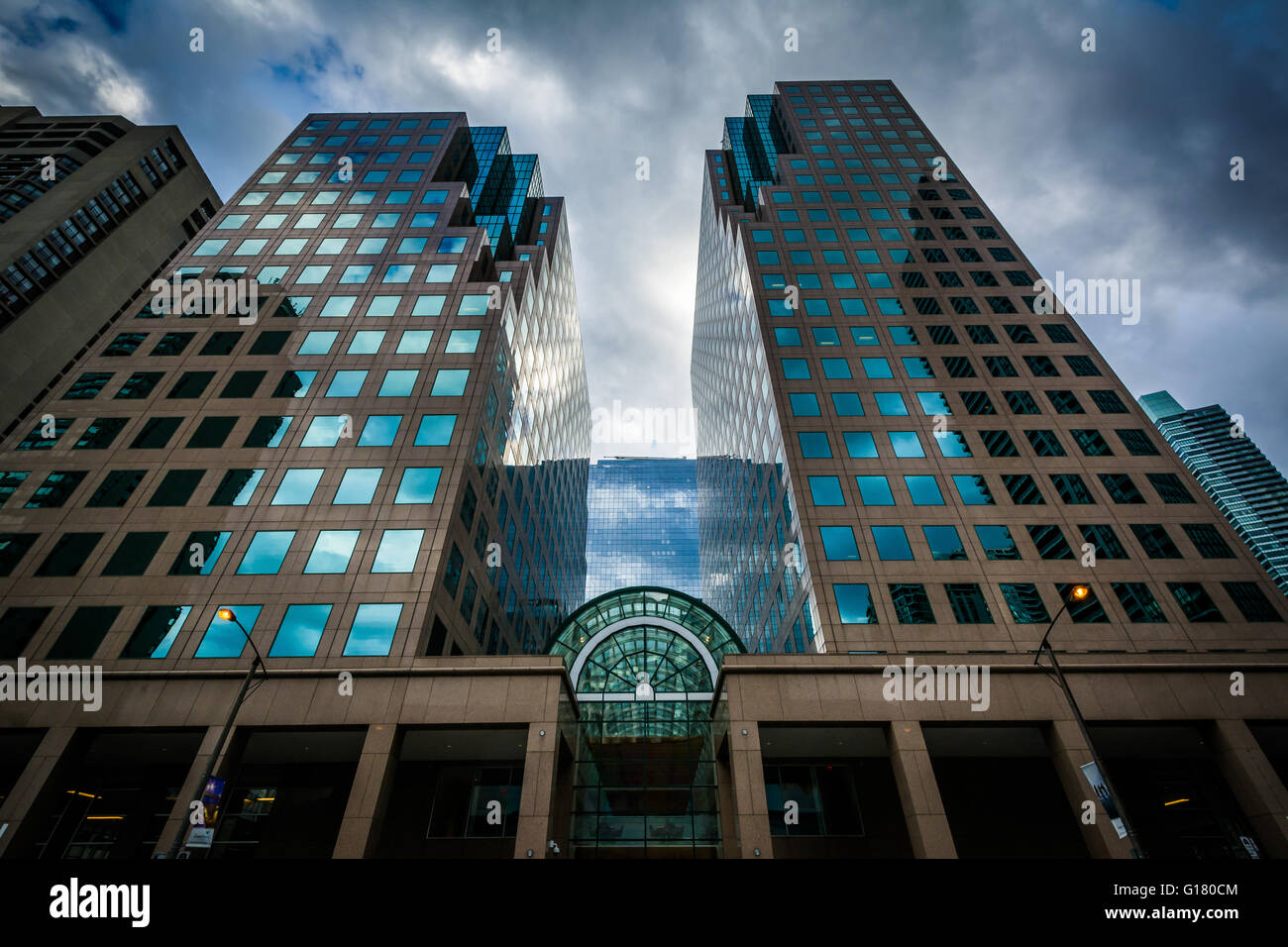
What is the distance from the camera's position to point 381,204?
46.3 metres

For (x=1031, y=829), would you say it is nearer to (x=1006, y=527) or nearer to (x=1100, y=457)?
(x=1006, y=527)

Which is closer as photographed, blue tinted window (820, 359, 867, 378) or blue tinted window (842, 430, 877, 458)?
blue tinted window (842, 430, 877, 458)

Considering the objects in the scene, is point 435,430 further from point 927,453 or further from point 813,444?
point 927,453

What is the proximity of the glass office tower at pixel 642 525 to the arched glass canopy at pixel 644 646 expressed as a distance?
276 feet

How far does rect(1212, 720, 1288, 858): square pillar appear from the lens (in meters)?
20.6

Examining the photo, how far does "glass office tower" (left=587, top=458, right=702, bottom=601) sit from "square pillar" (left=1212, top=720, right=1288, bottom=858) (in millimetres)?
96296

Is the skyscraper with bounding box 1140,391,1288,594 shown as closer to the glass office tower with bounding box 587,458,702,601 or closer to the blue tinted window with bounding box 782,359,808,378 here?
the glass office tower with bounding box 587,458,702,601

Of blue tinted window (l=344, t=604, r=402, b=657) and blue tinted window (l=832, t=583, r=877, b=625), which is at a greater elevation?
blue tinted window (l=832, t=583, r=877, b=625)

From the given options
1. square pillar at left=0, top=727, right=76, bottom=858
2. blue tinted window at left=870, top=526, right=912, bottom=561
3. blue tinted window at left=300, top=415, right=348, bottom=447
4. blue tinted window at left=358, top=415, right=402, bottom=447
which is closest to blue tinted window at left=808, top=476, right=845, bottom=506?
blue tinted window at left=870, top=526, right=912, bottom=561

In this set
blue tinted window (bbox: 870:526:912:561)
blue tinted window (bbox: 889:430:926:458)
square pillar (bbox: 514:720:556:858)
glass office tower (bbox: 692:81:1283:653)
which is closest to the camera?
square pillar (bbox: 514:720:556:858)

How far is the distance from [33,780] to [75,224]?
7942 centimetres

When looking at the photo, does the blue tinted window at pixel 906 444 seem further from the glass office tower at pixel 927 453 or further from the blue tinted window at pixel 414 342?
the blue tinted window at pixel 414 342

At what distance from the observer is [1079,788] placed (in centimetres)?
2175

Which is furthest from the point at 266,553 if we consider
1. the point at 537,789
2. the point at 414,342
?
the point at 537,789
